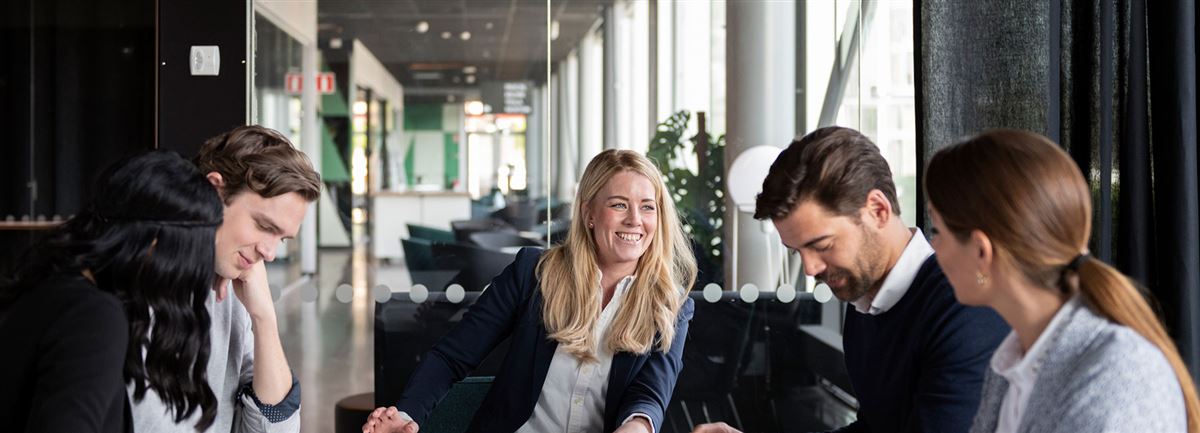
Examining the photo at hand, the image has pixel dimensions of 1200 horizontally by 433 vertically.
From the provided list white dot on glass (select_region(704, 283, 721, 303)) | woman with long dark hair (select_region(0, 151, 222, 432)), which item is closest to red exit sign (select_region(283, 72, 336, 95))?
white dot on glass (select_region(704, 283, 721, 303))

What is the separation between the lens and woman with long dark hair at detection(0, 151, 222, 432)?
5.05 ft

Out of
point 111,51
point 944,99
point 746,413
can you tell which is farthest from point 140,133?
point 944,99

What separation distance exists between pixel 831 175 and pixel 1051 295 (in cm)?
63

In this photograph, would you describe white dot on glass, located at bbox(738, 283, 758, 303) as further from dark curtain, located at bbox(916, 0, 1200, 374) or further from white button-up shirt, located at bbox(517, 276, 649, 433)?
white button-up shirt, located at bbox(517, 276, 649, 433)

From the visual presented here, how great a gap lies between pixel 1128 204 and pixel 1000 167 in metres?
1.40

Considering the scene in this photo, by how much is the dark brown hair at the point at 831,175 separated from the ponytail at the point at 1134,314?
2.20 feet

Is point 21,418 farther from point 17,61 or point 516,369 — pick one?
point 17,61

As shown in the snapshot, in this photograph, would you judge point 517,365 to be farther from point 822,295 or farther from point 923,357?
point 822,295

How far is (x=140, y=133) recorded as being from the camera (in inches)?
293

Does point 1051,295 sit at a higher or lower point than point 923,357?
higher

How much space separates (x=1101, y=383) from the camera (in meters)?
1.40

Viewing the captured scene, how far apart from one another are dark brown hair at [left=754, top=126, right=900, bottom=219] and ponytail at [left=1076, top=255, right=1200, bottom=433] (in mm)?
671

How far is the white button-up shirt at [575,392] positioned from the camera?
2846 mm

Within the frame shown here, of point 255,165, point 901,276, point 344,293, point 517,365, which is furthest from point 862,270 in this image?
point 344,293
